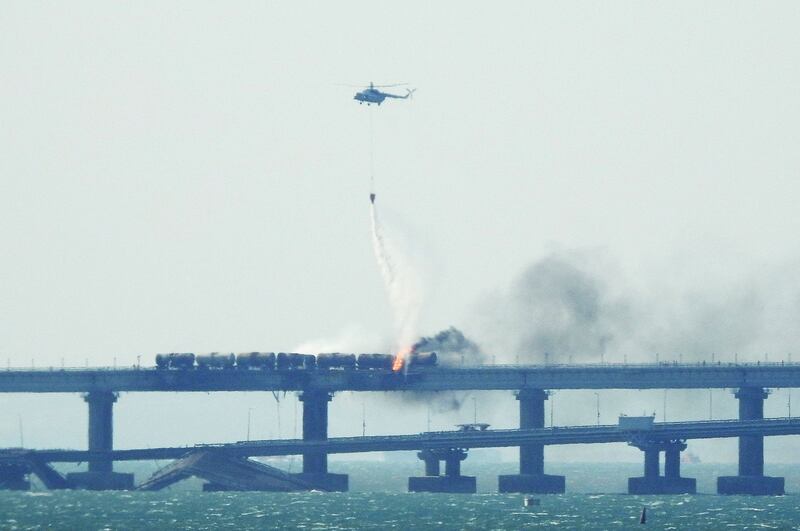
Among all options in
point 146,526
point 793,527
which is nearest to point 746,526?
point 793,527

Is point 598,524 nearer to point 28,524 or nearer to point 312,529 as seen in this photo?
point 312,529

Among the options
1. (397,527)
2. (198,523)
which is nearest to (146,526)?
(198,523)

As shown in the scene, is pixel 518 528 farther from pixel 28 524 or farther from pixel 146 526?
pixel 28 524

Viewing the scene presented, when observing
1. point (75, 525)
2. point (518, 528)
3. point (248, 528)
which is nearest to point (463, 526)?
point (518, 528)

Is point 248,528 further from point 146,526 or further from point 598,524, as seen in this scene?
point 598,524

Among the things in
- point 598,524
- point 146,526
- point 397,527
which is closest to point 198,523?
point 146,526

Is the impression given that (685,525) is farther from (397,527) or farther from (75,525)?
(75,525)
